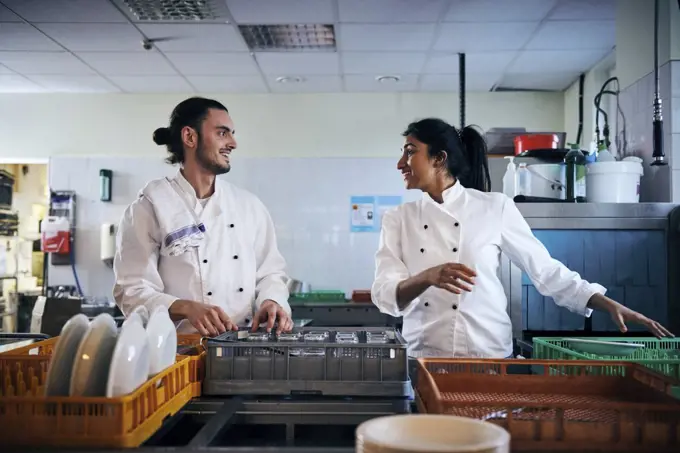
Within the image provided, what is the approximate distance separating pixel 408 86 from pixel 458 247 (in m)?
3.89

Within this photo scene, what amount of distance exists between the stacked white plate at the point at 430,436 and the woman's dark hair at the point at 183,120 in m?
1.68

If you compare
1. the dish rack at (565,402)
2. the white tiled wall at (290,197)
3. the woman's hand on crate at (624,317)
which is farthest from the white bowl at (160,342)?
the white tiled wall at (290,197)

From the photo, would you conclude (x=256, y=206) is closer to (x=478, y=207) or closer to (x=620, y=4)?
(x=478, y=207)

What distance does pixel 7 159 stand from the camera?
5828 mm

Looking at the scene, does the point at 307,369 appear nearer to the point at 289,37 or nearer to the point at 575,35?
the point at 289,37

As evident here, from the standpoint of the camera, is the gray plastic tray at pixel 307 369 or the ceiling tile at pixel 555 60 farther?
the ceiling tile at pixel 555 60

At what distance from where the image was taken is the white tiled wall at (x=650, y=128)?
2.76 m

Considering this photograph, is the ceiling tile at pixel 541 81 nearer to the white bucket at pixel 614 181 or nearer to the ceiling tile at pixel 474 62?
the ceiling tile at pixel 474 62

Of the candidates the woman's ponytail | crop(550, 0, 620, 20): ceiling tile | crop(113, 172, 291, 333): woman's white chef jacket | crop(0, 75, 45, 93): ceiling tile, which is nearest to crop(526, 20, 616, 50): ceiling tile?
crop(550, 0, 620, 20): ceiling tile

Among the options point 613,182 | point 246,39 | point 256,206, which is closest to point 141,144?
point 246,39

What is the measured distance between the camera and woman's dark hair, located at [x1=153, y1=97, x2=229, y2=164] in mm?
2146

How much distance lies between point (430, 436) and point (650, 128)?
9.10ft

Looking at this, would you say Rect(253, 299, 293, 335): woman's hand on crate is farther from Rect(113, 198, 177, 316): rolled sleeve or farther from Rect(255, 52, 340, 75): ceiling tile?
Rect(255, 52, 340, 75): ceiling tile

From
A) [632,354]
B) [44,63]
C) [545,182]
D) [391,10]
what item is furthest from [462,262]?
[44,63]
